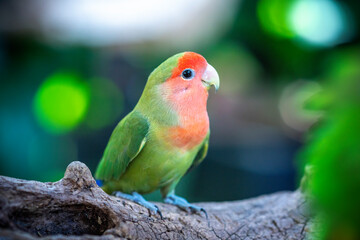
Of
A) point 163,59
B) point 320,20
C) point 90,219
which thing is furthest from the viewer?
point 163,59

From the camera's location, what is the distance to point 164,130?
2.48m

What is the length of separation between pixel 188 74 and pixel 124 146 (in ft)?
2.14

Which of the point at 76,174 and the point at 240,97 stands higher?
the point at 240,97

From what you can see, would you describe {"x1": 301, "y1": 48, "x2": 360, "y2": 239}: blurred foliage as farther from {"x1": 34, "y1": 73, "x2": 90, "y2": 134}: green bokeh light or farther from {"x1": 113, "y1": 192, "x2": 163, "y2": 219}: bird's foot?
{"x1": 34, "y1": 73, "x2": 90, "y2": 134}: green bokeh light

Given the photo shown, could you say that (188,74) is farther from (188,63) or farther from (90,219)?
(90,219)

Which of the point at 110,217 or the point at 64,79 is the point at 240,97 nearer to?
the point at 64,79

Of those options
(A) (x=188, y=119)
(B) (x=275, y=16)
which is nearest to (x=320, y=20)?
(B) (x=275, y=16)

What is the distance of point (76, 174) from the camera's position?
2.00 metres

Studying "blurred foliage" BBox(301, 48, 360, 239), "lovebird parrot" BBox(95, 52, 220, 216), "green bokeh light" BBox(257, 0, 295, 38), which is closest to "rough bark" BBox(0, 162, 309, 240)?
"lovebird parrot" BBox(95, 52, 220, 216)

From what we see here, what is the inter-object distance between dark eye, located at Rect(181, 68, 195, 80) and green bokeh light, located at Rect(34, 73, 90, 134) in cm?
258

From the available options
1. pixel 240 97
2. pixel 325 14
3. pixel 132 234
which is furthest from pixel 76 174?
pixel 240 97

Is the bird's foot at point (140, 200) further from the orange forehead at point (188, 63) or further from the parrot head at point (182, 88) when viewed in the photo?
the orange forehead at point (188, 63)

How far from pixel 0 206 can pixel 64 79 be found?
3.22m

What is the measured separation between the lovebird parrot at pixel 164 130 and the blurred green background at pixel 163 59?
1.95 metres
